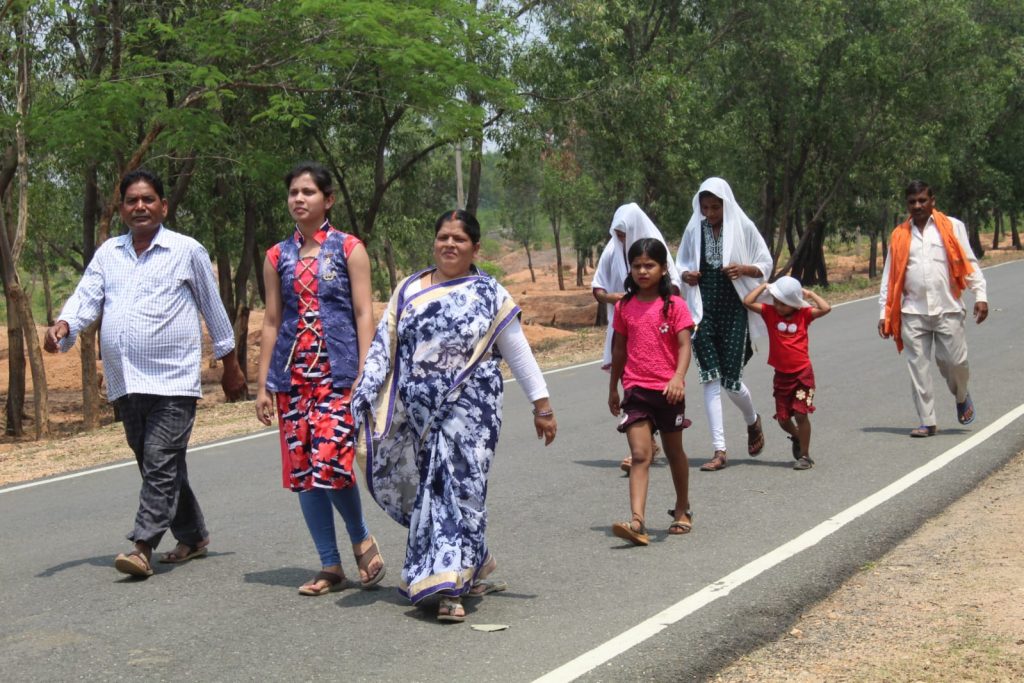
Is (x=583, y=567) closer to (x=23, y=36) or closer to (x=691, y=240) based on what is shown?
(x=691, y=240)

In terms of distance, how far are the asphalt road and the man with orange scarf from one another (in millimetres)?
498

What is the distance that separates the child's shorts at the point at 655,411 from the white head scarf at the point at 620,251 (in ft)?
6.73

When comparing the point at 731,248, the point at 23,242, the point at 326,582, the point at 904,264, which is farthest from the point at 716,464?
the point at 23,242

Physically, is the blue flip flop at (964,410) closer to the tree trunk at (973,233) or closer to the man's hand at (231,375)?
the man's hand at (231,375)

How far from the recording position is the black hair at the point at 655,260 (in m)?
7.04

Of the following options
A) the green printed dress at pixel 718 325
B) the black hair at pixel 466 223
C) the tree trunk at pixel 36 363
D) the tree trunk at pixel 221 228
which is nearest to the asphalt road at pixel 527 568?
the green printed dress at pixel 718 325

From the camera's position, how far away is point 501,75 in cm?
2358

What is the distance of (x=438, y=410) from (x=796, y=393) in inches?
162

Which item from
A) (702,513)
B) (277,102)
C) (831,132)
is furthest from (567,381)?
(831,132)

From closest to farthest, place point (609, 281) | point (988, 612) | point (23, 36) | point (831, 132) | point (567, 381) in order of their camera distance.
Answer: point (988, 612) → point (609, 281) → point (567, 381) → point (23, 36) → point (831, 132)

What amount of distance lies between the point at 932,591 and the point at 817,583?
1.67ft

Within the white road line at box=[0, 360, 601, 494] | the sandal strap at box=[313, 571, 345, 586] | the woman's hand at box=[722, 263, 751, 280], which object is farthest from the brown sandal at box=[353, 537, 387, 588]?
the white road line at box=[0, 360, 601, 494]

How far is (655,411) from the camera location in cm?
699

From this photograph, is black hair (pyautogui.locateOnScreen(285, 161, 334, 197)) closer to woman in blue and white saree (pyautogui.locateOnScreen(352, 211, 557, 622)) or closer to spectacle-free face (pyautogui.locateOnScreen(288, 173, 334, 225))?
spectacle-free face (pyautogui.locateOnScreen(288, 173, 334, 225))
